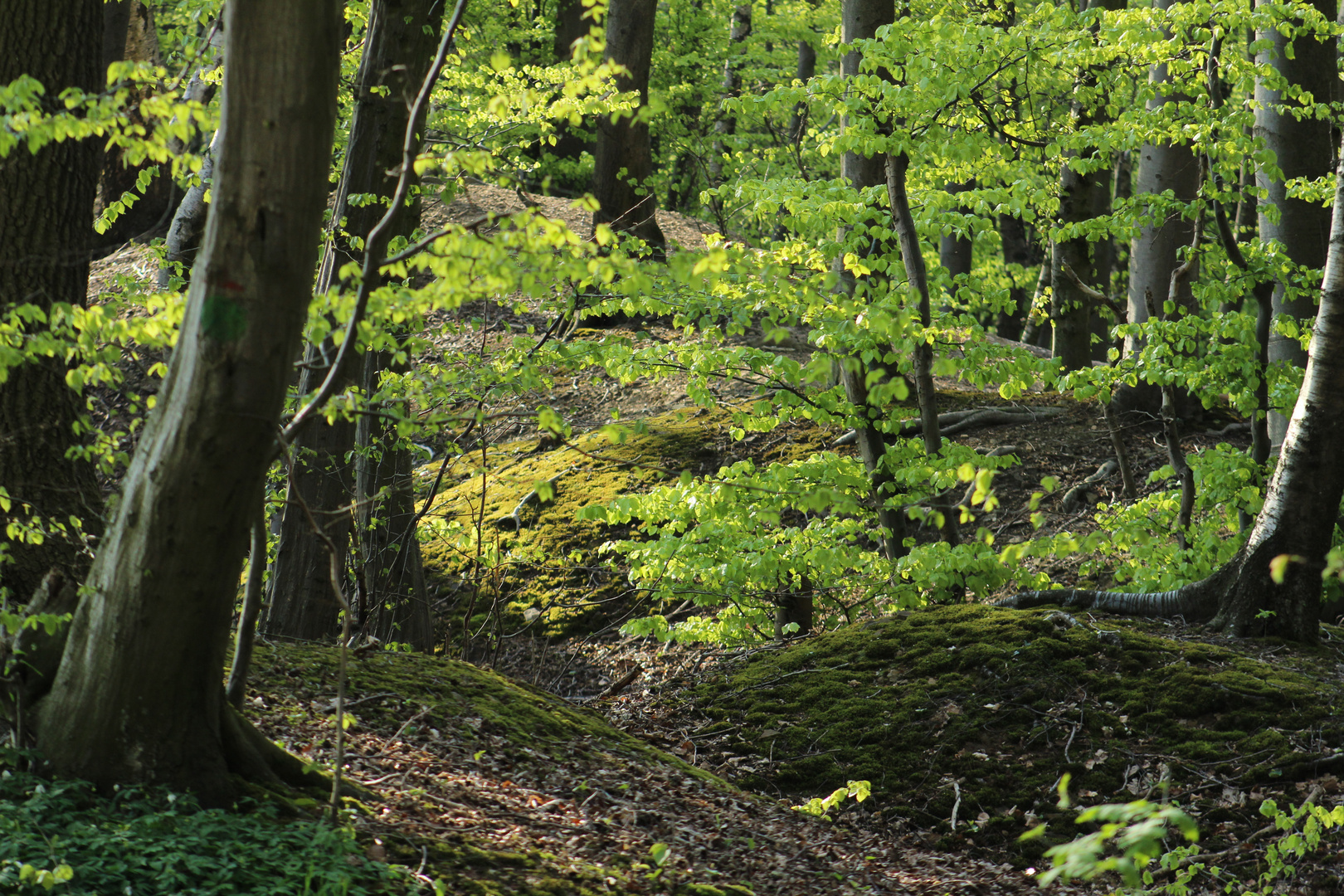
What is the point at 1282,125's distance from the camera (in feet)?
23.5

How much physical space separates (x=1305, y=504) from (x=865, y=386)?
261cm

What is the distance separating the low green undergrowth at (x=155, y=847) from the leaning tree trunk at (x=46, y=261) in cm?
99

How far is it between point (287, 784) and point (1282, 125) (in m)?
7.55

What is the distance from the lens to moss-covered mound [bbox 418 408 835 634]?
832cm

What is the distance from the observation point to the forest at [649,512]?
2.70 m

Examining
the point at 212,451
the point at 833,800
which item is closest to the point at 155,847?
the point at 212,451

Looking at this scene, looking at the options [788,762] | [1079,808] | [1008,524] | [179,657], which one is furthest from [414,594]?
[1008,524]

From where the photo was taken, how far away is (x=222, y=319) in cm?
259

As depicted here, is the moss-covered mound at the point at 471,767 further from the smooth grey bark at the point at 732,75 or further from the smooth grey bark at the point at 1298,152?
the smooth grey bark at the point at 732,75

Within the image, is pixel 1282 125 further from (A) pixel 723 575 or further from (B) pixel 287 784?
(B) pixel 287 784

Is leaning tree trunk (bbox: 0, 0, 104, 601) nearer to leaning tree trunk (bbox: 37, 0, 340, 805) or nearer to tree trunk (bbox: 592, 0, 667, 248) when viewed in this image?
leaning tree trunk (bbox: 37, 0, 340, 805)

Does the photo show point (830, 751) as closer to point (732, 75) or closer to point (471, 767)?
point (471, 767)

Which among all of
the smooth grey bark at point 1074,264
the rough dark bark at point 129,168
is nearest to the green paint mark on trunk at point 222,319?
the smooth grey bark at point 1074,264

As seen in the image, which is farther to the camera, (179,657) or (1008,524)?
(1008,524)
